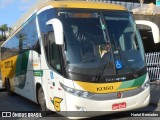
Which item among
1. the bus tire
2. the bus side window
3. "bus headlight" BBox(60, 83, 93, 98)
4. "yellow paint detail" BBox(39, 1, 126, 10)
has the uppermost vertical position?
"yellow paint detail" BBox(39, 1, 126, 10)

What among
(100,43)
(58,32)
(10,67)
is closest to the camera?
(58,32)

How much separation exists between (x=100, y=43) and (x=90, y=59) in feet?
1.73

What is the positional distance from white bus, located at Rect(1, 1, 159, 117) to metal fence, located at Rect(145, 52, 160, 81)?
787 cm

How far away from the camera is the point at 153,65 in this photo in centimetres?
1622

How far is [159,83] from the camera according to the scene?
14.8 metres

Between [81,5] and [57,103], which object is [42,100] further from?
[81,5]

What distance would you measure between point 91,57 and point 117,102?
122 cm

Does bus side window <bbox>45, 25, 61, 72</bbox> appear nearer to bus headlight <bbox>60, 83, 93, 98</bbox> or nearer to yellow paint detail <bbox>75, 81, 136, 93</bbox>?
bus headlight <bbox>60, 83, 93, 98</bbox>

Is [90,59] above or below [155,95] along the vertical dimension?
above

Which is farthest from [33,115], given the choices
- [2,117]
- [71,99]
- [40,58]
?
[71,99]

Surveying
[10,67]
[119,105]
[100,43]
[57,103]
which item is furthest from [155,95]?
[10,67]

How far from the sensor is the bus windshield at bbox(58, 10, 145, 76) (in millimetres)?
7555

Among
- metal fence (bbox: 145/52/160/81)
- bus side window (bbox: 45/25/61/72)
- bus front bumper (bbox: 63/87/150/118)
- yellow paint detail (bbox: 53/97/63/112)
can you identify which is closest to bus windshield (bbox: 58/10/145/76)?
bus side window (bbox: 45/25/61/72)

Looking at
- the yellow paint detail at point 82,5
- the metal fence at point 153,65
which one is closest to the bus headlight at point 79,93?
the yellow paint detail at point 82,5
